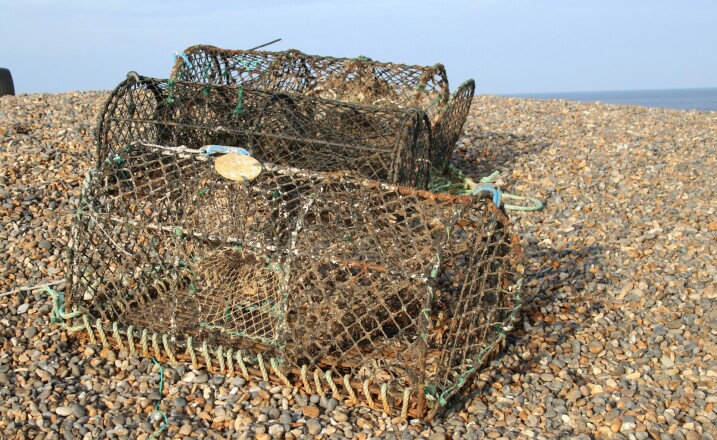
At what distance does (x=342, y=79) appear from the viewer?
23.5 ft

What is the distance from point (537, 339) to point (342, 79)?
378 centimetres

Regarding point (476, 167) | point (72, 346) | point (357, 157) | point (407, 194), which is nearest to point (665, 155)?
point (476, 167)

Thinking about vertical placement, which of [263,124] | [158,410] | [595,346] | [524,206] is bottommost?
[158,410]

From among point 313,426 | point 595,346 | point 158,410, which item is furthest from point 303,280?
point 595,346

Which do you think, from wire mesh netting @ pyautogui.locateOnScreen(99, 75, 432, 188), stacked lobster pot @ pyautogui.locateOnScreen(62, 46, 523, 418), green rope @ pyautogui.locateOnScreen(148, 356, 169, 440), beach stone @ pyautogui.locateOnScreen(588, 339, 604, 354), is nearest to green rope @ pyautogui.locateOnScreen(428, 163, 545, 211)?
wire mesh netting @ pyautogui.locateOnScreen(99, 75, 432, 188)

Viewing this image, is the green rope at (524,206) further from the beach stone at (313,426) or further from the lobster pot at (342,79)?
the beach stone at (313,426)

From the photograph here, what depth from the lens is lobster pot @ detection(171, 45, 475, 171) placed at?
6.88 metres

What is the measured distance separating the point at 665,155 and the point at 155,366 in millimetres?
6342

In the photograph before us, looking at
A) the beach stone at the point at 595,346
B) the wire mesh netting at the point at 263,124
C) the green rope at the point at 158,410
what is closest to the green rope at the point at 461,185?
the wire mesh netting at the point at 263,124

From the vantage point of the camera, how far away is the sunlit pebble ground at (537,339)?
3514mm

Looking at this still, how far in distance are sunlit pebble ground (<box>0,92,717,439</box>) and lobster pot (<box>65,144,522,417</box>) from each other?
16cm

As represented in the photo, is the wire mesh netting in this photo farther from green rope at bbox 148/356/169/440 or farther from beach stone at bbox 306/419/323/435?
beach stone at bbox 306/419/323/435

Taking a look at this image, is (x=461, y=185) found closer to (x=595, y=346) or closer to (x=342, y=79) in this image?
(x=342, y=79)

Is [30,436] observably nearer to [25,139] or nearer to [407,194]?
[407,194]
